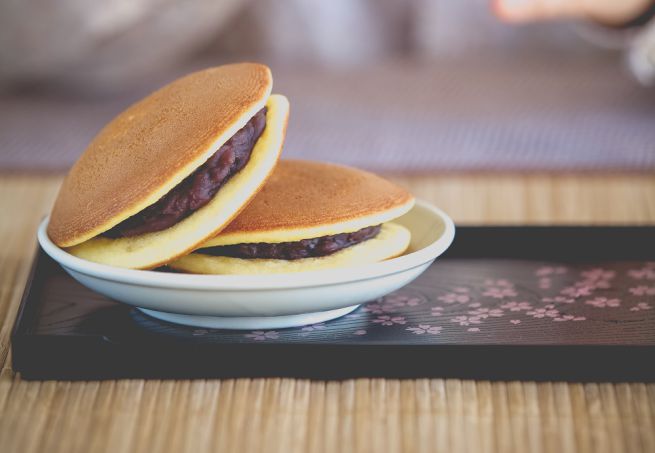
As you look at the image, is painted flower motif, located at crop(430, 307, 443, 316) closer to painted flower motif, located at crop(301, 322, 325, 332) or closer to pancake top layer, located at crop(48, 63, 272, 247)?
painted flower motif, located at crop(301, 322, 325, 332)

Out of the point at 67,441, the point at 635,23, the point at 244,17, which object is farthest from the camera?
the point at 244,17

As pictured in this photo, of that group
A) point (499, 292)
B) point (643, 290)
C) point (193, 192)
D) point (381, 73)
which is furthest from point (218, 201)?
point (381, 73)

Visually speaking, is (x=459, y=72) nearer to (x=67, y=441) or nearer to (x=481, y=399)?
(x=481, y=399)

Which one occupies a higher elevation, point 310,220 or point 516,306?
point 310,220

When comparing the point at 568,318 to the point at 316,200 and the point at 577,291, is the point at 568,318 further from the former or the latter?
the point at 316,200

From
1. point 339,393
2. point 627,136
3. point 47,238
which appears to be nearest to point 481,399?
point 339,393

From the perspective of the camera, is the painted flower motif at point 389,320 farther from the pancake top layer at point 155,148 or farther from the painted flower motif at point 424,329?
the pancake top layer at point 155,148

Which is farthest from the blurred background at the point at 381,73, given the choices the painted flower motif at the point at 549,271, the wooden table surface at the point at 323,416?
the wooden table surface at the point at 323,416
